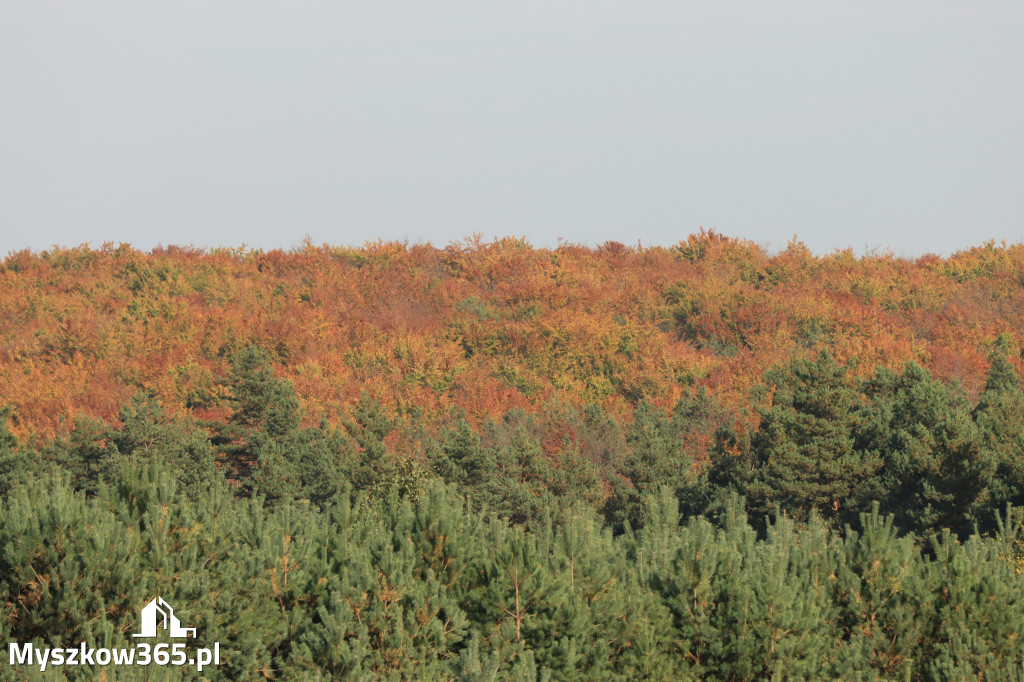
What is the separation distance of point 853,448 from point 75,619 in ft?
106

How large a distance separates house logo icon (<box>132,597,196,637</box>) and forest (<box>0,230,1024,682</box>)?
0.22 m

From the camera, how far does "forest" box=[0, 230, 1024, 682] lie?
62.6ft

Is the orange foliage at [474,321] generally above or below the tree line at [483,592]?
above

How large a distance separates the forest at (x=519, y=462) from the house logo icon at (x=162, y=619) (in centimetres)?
22

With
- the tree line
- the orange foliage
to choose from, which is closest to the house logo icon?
the tree line

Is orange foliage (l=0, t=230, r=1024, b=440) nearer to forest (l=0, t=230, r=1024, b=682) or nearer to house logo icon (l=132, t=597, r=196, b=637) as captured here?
forest (l=0, t=230, r=1024, b=682)

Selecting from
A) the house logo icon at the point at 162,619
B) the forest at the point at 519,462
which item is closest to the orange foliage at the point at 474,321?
the forest at the point at 519,462

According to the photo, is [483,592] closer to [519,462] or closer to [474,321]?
[519,462]

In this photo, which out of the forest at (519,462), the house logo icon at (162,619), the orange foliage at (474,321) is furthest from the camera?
the orange foliage at (474,321)

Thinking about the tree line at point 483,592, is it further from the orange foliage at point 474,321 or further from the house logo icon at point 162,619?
the orange foliage at point 474,321

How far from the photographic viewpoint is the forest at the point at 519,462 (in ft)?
62.6

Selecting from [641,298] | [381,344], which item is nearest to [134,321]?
[381,344]

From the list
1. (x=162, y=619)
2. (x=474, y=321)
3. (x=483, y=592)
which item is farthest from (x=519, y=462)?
(x=474, y=321)

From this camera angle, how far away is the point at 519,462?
4759cm
